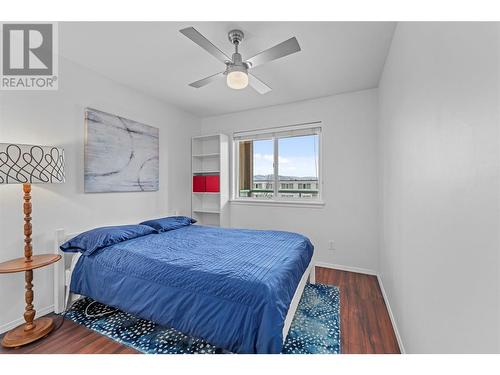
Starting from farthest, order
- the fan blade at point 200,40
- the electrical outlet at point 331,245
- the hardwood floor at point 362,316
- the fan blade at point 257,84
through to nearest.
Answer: the electrical outlet at point 331,245 → the fan blade at point 257,84 → the hardwood floor at point 362,316 → the fan blade at point 200,40

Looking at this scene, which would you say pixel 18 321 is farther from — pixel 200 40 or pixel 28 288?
pixel 200 40

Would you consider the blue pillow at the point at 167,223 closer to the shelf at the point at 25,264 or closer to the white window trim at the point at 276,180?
the shelf at the point at 25,264

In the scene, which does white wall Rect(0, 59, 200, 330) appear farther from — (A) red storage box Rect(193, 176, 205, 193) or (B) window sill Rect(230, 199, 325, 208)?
(B) window sill Rect(230, 199, 325, 208)

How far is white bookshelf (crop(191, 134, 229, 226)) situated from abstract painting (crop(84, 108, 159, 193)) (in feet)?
3.03

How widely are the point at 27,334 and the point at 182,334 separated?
1220mm

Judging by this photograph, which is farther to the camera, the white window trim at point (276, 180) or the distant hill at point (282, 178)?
the distant hill at point (282, 178)

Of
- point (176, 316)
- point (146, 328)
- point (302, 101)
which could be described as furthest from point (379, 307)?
point (302, 101)

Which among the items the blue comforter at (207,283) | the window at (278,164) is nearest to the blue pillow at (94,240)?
the blue comforter at (207,283)

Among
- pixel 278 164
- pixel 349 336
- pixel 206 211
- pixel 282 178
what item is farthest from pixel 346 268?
pixel 206 211

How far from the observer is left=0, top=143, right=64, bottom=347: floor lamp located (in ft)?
5.44

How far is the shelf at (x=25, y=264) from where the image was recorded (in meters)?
1.72

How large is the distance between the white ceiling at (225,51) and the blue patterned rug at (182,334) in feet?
8.21

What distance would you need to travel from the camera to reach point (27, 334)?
1.79 meters
